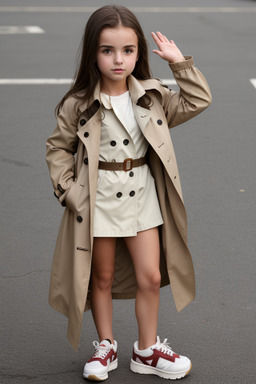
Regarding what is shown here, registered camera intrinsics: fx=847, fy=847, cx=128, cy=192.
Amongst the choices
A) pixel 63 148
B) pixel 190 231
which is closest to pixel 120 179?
pixel 63 148

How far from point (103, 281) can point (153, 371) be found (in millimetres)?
550

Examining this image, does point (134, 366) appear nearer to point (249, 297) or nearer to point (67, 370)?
point (67, 370)

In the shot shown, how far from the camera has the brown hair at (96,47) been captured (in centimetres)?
402

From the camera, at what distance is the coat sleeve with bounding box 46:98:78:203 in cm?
418

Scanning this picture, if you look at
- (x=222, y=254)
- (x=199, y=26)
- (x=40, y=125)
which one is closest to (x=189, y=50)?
(x=199, y=26)

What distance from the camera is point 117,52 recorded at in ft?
13.2

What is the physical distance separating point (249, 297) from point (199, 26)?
38.6 feet

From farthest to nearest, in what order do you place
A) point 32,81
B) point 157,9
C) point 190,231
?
point 157,9 < point 32,81 < point 190,231

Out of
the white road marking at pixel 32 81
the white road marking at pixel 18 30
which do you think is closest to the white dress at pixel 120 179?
the white road marking at pixel 32 81

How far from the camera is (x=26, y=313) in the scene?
5.18 m

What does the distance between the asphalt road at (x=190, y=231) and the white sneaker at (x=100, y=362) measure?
0.26 feet

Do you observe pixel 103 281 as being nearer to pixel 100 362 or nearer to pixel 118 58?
pixel 100 362

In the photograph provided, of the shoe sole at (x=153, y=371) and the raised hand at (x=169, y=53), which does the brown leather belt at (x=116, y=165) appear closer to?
the raised hand at (x=169, y=53)

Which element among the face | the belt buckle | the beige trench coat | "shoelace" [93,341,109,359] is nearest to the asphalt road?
"shoelace" [93,341,109,359]
